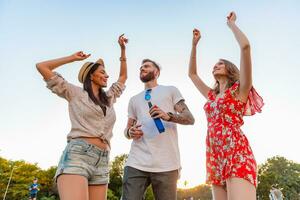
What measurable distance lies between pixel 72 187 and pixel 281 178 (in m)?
67.4

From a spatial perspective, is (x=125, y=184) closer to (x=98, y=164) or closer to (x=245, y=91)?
(x=98, y=164)

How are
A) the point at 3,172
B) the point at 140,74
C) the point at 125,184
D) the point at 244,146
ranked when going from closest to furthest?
Answer: the point at 244,146, the point at 125,184, the point at 140,74, the point at 3,172

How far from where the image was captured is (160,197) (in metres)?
3.90

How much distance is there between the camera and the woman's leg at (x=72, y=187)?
3.16m

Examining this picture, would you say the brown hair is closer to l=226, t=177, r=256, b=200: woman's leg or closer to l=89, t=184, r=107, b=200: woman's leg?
l=89, t=184, r=107, b=200: woman's leg

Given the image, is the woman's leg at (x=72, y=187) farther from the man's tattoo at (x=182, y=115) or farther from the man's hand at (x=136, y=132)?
the man's tattoo at (x=182, y=115)

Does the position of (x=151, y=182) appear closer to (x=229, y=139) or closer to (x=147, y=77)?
(x=229, y=139)

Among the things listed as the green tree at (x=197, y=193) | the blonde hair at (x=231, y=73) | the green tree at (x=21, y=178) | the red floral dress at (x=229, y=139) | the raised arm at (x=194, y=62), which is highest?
the green tree at (x=197, y=193)

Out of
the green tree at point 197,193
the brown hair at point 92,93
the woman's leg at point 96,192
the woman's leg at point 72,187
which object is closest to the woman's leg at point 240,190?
the woman's leg at point 96,192

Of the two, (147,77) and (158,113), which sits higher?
(147,77)

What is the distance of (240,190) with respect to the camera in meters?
3.14

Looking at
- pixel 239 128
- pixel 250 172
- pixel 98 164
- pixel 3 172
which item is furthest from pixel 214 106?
pixel 3 172

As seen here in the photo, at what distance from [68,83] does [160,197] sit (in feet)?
6.33

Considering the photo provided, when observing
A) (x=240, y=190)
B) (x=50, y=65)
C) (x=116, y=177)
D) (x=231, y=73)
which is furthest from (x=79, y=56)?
(x=116, y=177)
